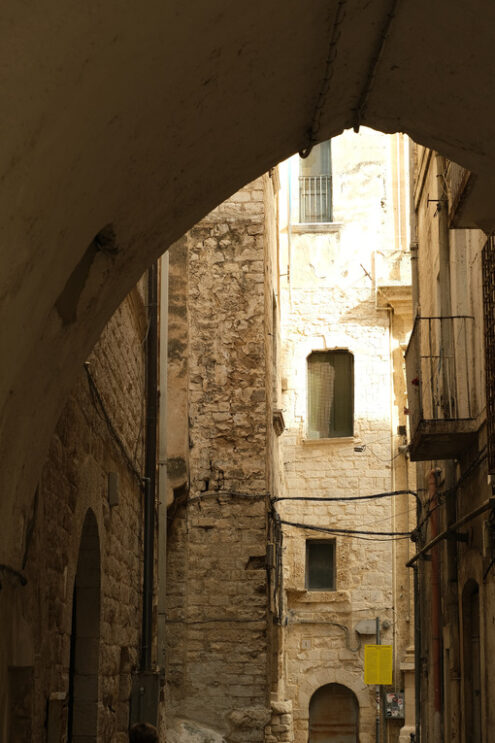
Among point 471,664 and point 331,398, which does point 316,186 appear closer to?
point 331,398

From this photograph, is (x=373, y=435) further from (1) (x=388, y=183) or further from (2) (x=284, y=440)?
(1) (x=388, y=183)

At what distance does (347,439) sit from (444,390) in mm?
11270

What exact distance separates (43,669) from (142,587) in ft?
15.1

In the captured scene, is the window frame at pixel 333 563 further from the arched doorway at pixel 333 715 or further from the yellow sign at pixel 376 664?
the yellow sign at pixel 376 664

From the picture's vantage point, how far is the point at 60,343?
4.82 meters

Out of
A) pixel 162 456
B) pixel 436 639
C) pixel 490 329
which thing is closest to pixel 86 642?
pixel 490 329

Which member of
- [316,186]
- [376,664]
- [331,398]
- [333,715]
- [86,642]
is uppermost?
[316,186]

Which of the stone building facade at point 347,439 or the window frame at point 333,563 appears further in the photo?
the window frame at point 333,563

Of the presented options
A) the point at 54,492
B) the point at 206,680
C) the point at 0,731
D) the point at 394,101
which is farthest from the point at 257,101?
the point at 206,680

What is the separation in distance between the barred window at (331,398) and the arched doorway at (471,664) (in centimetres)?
1189

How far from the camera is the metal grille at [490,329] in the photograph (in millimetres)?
8555

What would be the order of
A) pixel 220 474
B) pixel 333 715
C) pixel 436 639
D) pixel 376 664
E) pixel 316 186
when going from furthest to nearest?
pixel 316 186
pixel 333 715
pixel 376 664
pixel 220 474
pixel 436 639

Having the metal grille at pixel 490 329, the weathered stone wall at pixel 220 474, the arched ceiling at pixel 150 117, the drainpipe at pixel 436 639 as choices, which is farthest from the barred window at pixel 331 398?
the arched ceiling at pixel 150 117

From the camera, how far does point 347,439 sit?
22.6 metres
